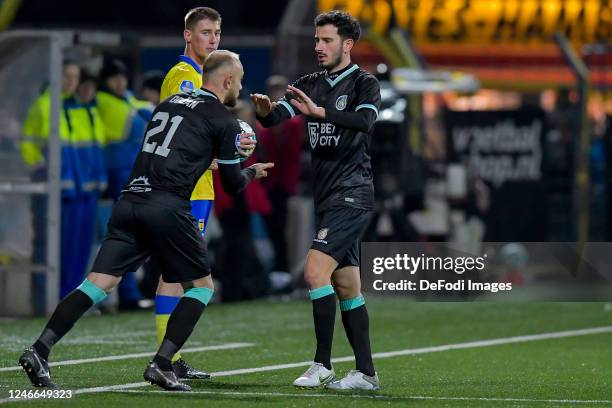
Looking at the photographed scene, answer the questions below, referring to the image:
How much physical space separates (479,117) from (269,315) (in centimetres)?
630

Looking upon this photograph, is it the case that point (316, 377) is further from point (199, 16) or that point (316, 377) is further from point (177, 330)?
point (199, 16)

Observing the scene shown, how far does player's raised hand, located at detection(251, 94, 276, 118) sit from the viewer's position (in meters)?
9.80

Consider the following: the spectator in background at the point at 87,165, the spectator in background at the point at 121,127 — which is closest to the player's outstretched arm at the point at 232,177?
the spectator in background at the point at 87,165

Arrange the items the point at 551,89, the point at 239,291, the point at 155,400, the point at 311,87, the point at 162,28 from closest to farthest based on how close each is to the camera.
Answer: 1. the point at 155,400
2. the point at 311,87
3. the point at 239,291
4. the point at 162,28
5. the point at 551,89

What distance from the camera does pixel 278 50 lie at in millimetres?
21297

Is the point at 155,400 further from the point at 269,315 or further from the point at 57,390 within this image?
the point at 269,315

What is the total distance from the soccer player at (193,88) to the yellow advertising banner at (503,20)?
456 inches

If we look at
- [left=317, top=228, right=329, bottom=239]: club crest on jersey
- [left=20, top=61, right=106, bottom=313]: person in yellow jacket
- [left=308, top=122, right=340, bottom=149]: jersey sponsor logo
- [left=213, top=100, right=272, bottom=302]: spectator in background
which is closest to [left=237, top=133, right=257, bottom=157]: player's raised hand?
[left=308, top=122, right=340, bottom=149]: jersey sponsor logo

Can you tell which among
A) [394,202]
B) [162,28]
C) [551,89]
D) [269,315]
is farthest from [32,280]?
[551,89]

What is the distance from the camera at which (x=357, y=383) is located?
32.1 feet

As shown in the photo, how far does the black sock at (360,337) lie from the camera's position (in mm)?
9797

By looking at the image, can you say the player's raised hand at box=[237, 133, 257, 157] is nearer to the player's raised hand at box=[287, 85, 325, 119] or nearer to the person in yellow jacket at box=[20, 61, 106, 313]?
the player's raised hand at box=[287, 85, 325, 119]

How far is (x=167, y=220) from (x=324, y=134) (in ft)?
3.67

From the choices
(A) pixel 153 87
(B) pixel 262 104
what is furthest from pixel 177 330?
(A) pixel 153 87
